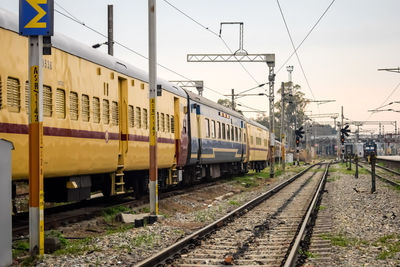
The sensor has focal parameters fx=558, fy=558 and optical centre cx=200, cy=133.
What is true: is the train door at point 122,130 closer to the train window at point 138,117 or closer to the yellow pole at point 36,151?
the train window at point 138,117

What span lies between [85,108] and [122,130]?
7.13ft

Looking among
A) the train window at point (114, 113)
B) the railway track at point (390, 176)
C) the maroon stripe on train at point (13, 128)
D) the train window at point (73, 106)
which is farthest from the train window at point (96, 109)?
the railway track at point (390, 176)

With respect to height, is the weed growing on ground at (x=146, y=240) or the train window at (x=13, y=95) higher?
the train window at (x=13, y=95)

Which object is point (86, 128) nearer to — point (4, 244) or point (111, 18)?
point (4, 244)

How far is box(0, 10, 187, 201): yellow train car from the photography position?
9.30 meters

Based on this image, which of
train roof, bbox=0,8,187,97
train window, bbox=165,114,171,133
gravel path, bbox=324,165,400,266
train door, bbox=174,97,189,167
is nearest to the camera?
gravel path, bbox=324,165,400,266

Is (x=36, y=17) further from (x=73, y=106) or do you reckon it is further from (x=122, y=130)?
(x=122, y=130)

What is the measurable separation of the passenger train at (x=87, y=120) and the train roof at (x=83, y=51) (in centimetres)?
2

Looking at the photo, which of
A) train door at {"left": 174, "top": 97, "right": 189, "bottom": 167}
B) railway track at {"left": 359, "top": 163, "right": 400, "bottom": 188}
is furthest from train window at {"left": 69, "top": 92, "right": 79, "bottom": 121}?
railway track at {"left": 359, "top": 163, "right": 400, "bottom": 188}

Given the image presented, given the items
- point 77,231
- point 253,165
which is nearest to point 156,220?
point 77,231

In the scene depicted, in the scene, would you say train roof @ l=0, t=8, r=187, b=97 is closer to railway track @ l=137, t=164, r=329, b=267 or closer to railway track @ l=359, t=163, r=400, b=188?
railway track @ l=137, t=164, r=329, b=267

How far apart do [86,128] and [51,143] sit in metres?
1.56

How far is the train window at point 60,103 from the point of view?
10.7m

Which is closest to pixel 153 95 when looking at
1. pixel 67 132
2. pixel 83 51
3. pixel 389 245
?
pixel 83 51
